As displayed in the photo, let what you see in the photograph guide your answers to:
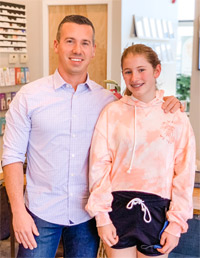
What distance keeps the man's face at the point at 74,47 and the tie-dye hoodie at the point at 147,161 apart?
28 cm

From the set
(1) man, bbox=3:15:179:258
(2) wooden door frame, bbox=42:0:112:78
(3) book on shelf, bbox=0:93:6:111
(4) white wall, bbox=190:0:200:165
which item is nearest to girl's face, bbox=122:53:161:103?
(1) man, bbox=3:15:179:258

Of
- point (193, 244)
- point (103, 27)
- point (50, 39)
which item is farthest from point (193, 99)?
point (50, 39)

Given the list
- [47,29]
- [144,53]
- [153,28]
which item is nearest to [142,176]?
[144,53]

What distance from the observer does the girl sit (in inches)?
61.2

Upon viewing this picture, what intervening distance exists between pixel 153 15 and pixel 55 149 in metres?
4.75

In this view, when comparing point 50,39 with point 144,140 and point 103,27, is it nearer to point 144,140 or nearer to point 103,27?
point 103,27

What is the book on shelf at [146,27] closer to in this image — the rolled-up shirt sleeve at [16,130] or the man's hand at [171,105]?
the man's hand at [171,105]

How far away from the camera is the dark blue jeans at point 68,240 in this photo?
5.38 ft

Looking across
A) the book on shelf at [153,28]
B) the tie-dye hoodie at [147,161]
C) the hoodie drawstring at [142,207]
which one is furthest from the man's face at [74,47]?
the book on shelf at [153,28]

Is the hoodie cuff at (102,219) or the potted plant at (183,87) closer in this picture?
the hoodie cuff at (102,219)

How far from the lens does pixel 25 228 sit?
1.57 metres

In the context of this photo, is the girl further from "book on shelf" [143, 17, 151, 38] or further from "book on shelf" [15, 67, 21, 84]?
"book on shelf" [143, 17, 151, 38]

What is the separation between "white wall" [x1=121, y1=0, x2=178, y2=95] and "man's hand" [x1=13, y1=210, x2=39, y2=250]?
3358mm

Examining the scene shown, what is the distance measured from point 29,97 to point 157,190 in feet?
2.14
